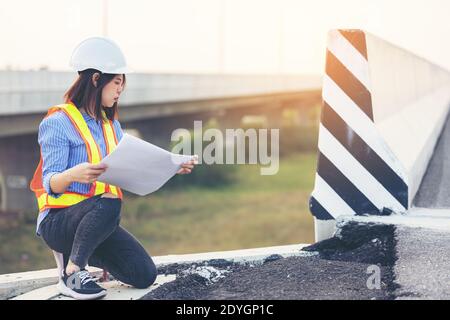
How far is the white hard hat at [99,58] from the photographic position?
4902 millimetres

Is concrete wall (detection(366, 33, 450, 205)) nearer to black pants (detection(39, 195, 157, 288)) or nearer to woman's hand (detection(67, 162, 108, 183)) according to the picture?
black pants (detection(39, 195, 157, 288))

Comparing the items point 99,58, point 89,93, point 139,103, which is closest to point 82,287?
point 89,93

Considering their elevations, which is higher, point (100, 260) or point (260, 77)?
point (260, 77)

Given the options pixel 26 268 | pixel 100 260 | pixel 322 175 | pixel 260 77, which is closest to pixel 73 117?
pixel 100 260

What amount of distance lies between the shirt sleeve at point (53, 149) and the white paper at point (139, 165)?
291 mm

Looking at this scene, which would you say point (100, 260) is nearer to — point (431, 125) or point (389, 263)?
point (389, 263)

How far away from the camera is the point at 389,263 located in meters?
5.11

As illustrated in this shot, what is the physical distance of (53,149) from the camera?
15.6ft

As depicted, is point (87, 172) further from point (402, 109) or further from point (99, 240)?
point (402, 109)

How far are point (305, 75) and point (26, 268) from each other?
31213 millimetres

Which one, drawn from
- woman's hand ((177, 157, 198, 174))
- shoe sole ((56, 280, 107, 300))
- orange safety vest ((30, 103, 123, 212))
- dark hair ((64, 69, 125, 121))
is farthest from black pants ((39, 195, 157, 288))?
dark hair ((64, 69, 125, 121))

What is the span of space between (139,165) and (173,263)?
1020 millimetres

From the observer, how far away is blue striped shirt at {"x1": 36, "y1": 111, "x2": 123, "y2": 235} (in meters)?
4.77
